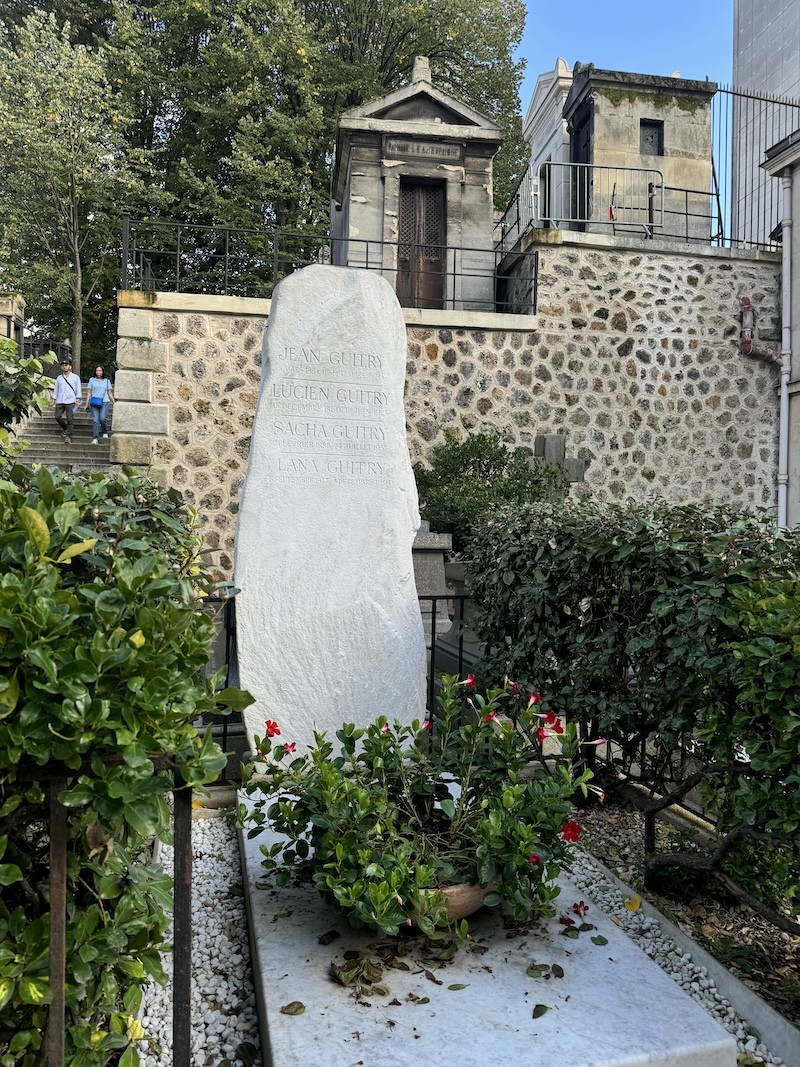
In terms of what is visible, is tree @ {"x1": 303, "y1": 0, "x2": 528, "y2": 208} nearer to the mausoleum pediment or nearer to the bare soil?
the mausoleum pediment

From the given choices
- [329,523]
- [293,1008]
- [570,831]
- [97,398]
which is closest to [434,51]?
[97,398]

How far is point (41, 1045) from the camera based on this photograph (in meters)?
1.45

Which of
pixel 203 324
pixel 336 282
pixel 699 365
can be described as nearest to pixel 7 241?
pixel 203 324

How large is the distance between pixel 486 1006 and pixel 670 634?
1.55 m

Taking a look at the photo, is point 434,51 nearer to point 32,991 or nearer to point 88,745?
point 88,745

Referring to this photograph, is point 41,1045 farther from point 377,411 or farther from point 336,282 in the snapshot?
point 336,282

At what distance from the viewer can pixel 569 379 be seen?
447 inches

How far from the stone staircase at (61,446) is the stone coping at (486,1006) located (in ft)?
37.9

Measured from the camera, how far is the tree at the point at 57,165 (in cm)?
1720

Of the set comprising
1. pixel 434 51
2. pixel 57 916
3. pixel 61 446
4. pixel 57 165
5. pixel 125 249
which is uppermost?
pixel 434 51

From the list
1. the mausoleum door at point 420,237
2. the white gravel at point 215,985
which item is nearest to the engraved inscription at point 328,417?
the white gravel at point 215,985

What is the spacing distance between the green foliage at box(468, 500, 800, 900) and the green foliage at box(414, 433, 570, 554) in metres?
3.49

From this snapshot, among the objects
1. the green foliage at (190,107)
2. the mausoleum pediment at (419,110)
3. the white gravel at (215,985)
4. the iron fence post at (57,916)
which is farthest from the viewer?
the green foliage at (190,107)

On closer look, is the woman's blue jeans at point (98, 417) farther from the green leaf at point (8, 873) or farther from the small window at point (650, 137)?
the green leaf at point (8, 873)
